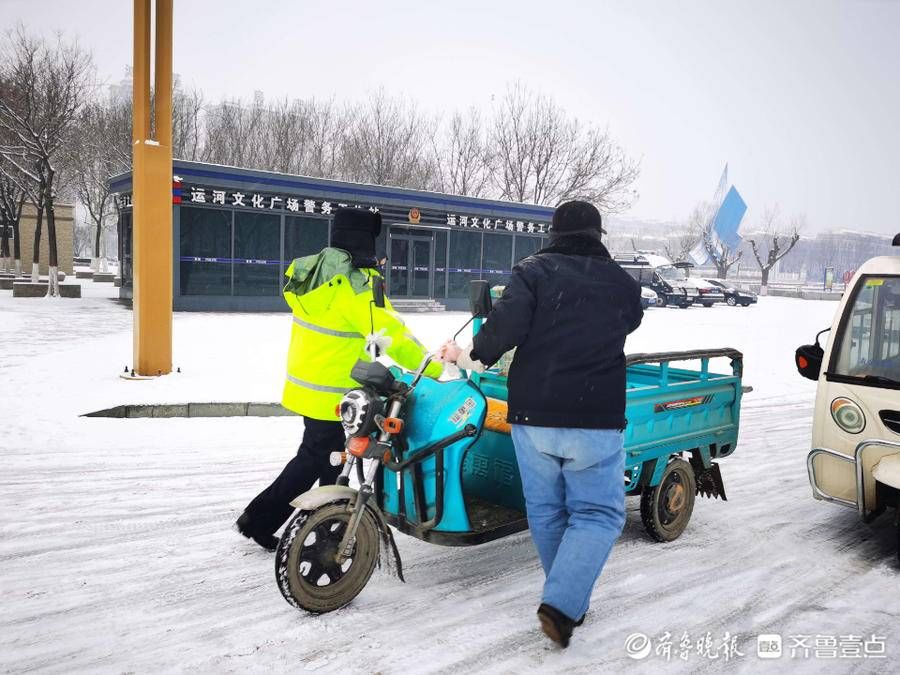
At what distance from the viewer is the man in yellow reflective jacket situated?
3.63 meters

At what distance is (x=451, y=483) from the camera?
342 cm

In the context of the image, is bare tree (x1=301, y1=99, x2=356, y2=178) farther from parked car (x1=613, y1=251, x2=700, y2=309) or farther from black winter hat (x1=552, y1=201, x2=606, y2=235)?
black winter hat (x1=552, y1=201, x2=606, y2=235)

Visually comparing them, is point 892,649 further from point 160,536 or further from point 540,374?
point 160,536

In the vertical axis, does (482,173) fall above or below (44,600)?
above

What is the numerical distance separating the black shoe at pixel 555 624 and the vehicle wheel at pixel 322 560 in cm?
84

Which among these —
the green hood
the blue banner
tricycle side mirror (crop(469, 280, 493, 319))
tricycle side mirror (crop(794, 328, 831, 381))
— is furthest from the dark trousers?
the blue banner

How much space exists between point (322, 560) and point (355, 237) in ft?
5.17

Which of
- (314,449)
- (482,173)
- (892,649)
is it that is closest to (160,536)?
(314,449)

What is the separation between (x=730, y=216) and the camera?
54000mm

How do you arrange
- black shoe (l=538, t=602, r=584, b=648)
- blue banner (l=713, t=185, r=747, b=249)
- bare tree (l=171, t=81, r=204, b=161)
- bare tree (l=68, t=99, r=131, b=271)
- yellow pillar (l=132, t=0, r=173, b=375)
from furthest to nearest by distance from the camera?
blue banner (l=713, t=185, r=747, b=249) < bare tree (l=171, t=81, r=204, b=161) < bare tree (l=68, t=99, r=131, b=271) < yellow pillar (l=132, t=0, r=173, b=375) < black shoe (l=538, t=602, r=584, b=648)

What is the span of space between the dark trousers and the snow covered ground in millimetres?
259

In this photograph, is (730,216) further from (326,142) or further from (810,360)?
(810,360)

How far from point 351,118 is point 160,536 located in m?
40.4

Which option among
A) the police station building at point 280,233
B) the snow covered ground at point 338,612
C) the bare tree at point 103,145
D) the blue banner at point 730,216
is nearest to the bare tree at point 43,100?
the police station building at point 280,233
